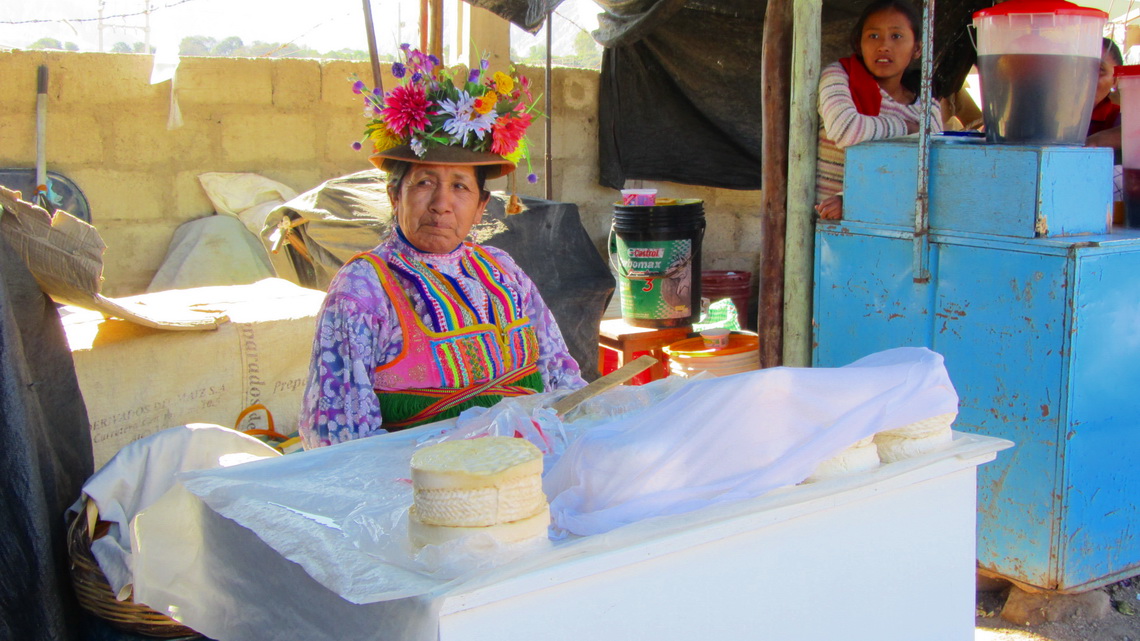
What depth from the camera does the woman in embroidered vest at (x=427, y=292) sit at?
222 cm

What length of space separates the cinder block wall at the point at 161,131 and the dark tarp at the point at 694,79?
2.27 feet

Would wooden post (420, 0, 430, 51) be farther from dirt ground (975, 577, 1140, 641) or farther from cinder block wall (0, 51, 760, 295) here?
dirt ground (975, 577, 1140, 641)

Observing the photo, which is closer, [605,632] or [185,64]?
[605,632]

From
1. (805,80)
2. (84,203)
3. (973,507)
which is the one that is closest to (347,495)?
(973,507)

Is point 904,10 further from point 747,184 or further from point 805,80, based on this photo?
point 747,184

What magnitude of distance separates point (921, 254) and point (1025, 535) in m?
0.99

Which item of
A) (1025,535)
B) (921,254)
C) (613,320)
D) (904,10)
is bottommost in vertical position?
(1025,535)

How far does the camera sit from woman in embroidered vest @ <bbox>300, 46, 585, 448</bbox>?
7.30 feet

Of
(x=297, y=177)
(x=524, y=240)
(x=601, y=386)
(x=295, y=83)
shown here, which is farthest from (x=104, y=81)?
(x=601, y=386)

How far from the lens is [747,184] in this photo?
22.0 feet

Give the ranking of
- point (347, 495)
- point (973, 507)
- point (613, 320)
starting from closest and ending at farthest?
point (347, 495), point (973, 507), point (613, 320)

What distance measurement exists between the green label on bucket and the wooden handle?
112 inches

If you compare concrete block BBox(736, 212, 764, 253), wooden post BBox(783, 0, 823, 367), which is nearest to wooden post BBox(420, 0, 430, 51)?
wooden post BBox(783, 0, 823, 367)

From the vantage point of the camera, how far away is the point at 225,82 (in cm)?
560
